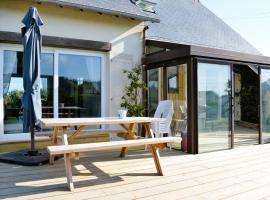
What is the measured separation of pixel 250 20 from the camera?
64.2 feet

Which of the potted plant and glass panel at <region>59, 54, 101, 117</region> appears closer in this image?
glass panel at <region>59, 54, 101, 117</region>

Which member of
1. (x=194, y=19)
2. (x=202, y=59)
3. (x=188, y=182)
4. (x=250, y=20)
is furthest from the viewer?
(x=250, y=20)

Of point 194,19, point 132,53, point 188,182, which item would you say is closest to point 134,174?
point 188,182

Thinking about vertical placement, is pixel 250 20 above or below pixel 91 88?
above

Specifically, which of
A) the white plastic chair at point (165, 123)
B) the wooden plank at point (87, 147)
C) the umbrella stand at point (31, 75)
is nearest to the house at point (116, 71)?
the white plastic chair at point (165, 123)

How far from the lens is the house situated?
223 inches

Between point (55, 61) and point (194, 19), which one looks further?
point (194, 19)

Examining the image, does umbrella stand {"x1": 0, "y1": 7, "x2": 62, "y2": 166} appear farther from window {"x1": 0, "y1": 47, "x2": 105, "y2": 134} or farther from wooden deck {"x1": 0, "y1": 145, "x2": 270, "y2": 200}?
window {"x1": 0, "y1": 47, "x2": 105, "y2": 134}

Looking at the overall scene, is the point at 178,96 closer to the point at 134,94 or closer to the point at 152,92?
the point at 152,92

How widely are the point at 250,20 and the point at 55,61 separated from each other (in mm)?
17447

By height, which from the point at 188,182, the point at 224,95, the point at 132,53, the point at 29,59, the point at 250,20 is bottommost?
the point at 188,182

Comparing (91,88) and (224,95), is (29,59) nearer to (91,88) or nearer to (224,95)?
(91,88)

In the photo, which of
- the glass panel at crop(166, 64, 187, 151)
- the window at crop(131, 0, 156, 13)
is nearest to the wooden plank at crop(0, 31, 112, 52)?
the glass panel at crop(166, 64, 187, 151)

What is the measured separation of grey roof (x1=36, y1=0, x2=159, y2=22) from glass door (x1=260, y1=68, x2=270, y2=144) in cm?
325
